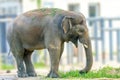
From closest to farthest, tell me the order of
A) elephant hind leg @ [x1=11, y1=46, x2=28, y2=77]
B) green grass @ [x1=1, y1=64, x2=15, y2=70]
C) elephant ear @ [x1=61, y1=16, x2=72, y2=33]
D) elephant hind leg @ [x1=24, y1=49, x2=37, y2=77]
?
elephant ear @ [x1=61, y1=16, x2=72, y2=33] < elephant hind leg @ [x1=11, y1=46, x2=28, y2=77] < elephant hind leg @ [x1=24, y1=49, x2=37, y2=77] < green grass @ [x1=1, y1=64, x2=15, y2=70]

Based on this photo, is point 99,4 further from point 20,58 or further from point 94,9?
point 20,58

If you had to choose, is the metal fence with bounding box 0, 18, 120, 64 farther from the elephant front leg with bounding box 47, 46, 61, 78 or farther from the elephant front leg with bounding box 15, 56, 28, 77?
the elephant front leg with bounding box 47, 46, 61, 78

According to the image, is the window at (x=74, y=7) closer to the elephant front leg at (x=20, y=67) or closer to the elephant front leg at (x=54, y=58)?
the elephant front leg at (x=20, y=67)

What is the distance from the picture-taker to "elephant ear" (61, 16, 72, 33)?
10.4 meters

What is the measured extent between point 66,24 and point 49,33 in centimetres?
33

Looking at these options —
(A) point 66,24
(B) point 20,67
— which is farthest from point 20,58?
(A) point 66,24

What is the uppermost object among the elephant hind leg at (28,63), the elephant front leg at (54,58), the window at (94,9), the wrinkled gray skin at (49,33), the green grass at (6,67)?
the wrinkled gray skin at (49,33)

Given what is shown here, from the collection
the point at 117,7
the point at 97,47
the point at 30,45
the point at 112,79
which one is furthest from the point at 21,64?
the point at 117,7

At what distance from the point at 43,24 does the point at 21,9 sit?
81.9 ft

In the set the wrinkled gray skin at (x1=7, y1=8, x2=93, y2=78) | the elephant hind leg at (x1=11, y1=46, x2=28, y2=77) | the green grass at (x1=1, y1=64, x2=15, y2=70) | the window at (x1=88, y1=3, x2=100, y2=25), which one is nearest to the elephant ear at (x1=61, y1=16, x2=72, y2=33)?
the wrinkled gray skin at (x1=7, y1=8, x2=93, y2=78)

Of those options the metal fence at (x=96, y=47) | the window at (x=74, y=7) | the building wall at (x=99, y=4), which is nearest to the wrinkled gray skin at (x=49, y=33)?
the metal fence at (x=96, y=47)

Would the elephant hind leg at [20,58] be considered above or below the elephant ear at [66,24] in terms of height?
below

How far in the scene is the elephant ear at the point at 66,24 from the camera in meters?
10.4

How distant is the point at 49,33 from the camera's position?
10.5 m
